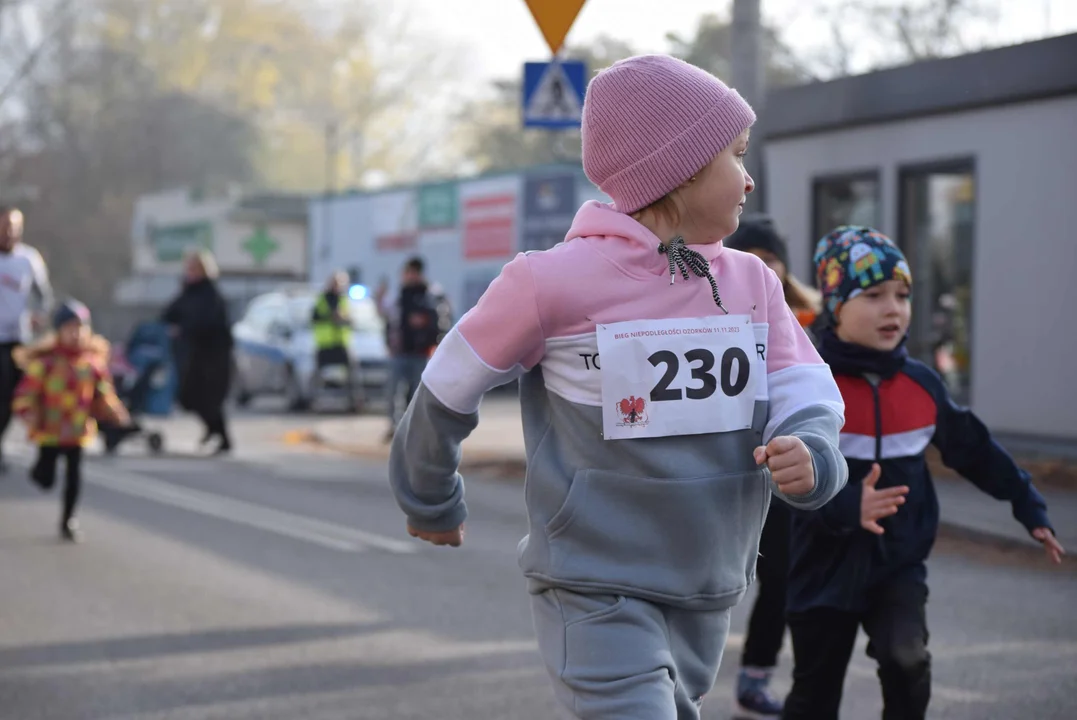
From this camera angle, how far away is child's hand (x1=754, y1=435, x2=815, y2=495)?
3.02 meters

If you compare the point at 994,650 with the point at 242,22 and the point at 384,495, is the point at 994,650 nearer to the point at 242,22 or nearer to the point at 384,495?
the point at 384,495

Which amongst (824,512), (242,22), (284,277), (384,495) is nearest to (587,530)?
(824,512)

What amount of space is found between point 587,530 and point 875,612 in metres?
1.56

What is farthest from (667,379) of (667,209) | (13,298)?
(13,298)

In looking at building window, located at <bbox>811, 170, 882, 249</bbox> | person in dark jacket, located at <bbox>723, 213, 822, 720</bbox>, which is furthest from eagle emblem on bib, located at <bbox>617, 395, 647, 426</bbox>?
building window, located at <bbox>811, 170, 882, 249</bbox>

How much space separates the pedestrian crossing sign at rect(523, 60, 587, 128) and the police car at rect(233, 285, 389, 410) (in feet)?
33.8

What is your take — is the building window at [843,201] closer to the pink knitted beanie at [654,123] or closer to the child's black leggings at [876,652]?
the child's black leggings at [876,652]

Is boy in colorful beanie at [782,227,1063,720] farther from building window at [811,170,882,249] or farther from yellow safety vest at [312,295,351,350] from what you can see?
yellow safety vest at [312,295,351,350]

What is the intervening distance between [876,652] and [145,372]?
14642 mm

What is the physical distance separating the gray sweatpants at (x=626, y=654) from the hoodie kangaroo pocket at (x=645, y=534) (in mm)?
52

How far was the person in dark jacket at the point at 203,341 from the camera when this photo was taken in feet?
55.0

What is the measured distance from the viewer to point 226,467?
15.7 metres

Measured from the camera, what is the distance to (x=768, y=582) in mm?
5562

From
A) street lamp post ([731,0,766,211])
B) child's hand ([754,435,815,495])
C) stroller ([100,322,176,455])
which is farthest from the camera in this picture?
stroller ([100,322,176,455])
